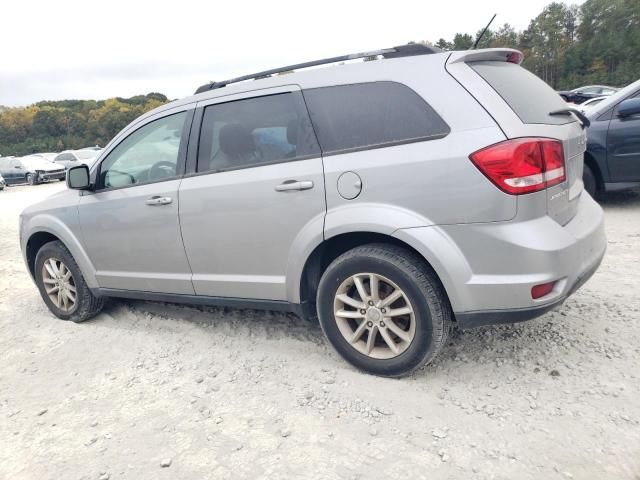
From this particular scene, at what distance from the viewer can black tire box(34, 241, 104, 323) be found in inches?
176

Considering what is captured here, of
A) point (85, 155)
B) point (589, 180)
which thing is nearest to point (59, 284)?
point (589, 180)

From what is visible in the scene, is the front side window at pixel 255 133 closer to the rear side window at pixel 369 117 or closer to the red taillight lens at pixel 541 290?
the rear side window at pixel 369 117

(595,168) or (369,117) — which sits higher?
(369,117)

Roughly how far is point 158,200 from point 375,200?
5.53ft

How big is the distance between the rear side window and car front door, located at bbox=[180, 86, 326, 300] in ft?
0.35

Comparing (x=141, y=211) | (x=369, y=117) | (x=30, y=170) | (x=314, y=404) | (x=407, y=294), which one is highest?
(x=369, y=117)

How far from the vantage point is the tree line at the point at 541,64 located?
6788 cm

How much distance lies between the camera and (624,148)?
6.14 m

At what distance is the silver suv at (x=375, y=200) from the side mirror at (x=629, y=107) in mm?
3523

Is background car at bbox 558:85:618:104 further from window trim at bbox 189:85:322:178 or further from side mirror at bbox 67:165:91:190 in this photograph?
side mirror at bbox 67:165:91:190

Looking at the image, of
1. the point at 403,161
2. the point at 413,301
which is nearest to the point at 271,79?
the point at 403,161

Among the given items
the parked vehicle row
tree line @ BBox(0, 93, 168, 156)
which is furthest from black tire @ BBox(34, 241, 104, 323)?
tree line @ BBox(0, 93, 168, 156)

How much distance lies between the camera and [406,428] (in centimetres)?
262

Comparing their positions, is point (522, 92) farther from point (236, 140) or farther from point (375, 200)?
point (236, 140)
